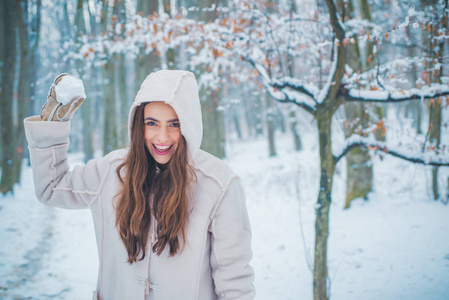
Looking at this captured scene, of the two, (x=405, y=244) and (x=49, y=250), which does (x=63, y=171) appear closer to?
(x=49, y=250)

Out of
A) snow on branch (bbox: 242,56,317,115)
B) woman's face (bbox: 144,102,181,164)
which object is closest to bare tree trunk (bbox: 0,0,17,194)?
snow on branch (bbox: 242,56,317,115)

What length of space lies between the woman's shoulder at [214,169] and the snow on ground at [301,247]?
2.39m

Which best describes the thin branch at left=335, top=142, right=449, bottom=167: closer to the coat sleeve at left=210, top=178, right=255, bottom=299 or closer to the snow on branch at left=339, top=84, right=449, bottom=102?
the snow on branch at left=339, top=84, right=449, bottom=102

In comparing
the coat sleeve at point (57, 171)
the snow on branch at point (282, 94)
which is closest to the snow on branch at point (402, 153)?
the snow on branch at point (282, 94)

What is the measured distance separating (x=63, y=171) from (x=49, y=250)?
4.67 metres

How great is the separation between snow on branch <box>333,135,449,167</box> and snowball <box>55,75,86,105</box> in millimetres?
2789

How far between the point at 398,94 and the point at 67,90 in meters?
3.01

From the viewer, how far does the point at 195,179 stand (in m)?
1.68

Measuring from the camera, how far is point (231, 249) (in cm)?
157

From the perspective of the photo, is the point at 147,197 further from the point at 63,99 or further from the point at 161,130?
the point at 63,99

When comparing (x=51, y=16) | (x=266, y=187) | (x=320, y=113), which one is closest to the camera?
(x=320, y=113)

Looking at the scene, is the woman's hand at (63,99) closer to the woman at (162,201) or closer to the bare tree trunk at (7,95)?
the woman at (162,201)

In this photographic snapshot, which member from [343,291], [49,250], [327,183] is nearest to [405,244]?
[343,291]

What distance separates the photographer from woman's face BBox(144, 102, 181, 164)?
158 centimetres
